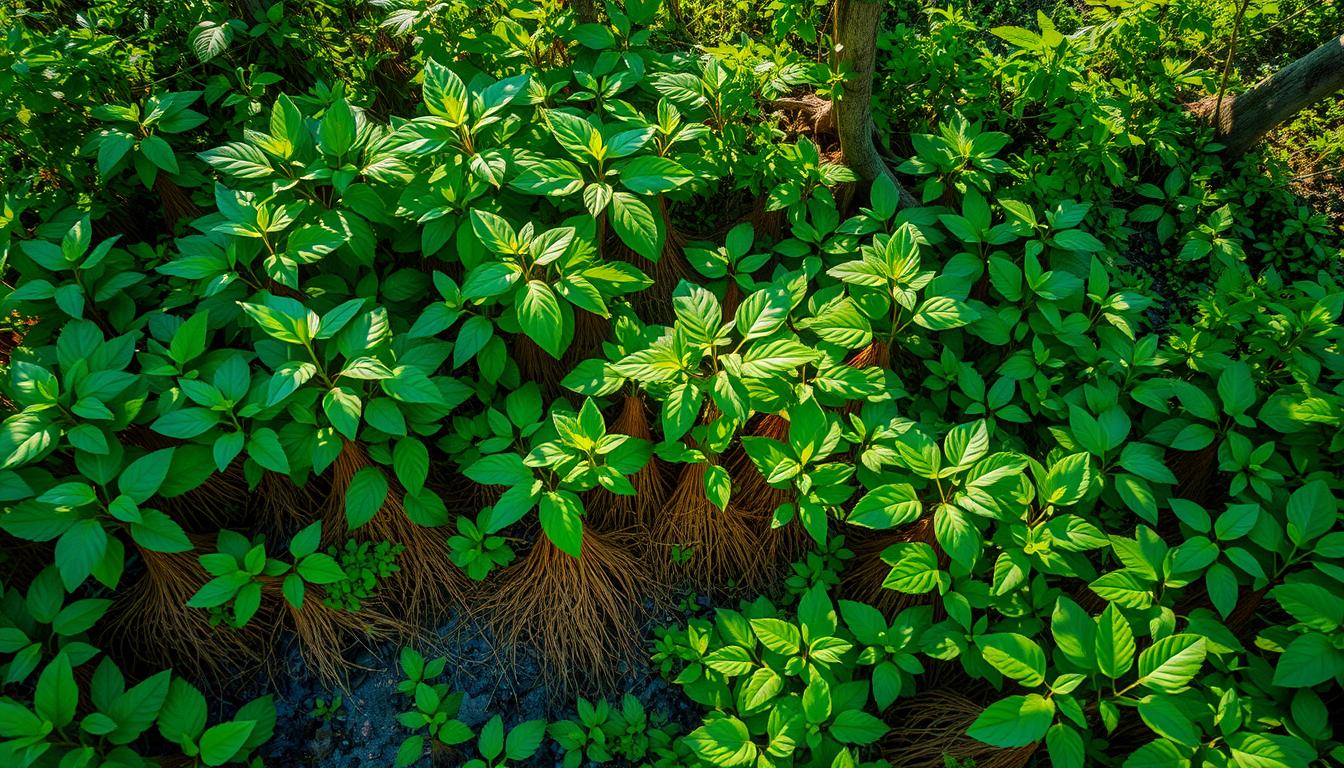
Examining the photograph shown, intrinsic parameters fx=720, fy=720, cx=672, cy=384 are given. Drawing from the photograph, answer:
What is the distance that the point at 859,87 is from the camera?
296cm

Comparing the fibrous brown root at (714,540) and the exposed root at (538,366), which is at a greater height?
the exposed root at (538,366)

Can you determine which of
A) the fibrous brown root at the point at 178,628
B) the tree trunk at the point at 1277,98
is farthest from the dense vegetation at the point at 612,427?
the tree trunk at the point at 1277,98

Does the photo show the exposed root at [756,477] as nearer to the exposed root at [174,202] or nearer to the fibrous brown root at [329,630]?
the fibrous brown root at [329,630]

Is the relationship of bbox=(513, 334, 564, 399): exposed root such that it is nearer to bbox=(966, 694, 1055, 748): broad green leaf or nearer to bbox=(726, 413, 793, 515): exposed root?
bbox=(726, 413, 793, 515): exposed root

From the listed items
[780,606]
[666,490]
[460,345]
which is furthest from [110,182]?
[780,606]

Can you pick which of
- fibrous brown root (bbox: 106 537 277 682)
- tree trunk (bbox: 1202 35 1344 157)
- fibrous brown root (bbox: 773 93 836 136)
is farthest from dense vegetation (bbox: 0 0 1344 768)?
tree trunk (bbox: 1202 35 1344 157)

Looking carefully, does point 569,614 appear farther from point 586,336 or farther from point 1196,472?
point 1196,472

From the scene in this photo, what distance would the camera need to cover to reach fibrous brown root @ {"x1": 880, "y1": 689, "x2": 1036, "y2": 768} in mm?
2195

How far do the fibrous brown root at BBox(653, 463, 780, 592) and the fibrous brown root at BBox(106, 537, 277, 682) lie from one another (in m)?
1.44

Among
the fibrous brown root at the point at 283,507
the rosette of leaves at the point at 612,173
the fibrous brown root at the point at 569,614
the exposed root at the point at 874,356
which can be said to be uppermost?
the rosette of leaves at the point at 612,173

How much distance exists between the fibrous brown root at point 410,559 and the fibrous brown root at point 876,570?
1415 mm

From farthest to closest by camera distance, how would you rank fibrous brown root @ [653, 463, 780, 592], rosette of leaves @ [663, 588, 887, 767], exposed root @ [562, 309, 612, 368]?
exposed root @ [562, 309, 612, 368] < fibrous brown root @ [653, 463, 780, 592] < rosette of leaves @ [663, 588, 887, 767]

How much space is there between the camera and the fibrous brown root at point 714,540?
261 cm

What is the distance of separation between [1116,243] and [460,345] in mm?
2997
